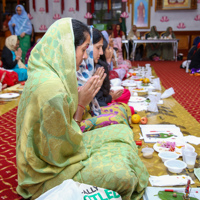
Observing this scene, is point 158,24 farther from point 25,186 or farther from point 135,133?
point 25,186

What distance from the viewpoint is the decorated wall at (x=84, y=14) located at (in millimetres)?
9375

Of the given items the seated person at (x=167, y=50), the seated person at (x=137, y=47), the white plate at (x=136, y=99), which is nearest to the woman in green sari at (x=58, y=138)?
the white plate at (x=136, y=99)

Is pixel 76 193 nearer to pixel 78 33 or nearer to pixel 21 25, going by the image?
pixel 78 33

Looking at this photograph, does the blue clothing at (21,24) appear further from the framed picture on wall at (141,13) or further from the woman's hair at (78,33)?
the woman's hair at (78,33)

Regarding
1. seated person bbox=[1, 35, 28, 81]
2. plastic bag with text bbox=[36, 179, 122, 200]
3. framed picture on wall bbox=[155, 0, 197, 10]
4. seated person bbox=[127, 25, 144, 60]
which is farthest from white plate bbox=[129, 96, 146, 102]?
framed picture on wall bbox=[155, 0, 197, 10]

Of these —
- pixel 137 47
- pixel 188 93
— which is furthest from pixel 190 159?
pixel 137 47

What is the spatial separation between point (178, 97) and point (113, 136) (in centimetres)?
233

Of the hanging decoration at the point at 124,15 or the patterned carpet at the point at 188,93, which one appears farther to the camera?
the hanging decoration at the point at 124,15

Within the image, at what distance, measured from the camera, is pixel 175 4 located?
9250 millimetres

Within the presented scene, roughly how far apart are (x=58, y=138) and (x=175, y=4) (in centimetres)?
938

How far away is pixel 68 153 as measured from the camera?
118cm

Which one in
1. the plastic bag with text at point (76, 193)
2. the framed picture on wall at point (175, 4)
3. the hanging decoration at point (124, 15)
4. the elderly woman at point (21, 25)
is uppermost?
the framed picture on wall at point (175, 4)

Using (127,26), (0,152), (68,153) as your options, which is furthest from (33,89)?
(127,26)

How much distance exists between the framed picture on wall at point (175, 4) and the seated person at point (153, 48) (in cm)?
88
